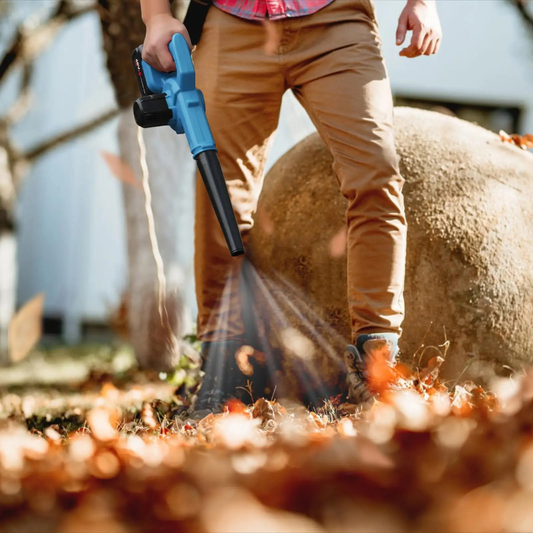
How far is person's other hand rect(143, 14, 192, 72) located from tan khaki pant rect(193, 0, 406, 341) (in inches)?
6.2

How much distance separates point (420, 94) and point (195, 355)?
4.89 meters

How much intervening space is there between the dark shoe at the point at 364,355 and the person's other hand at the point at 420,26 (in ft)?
2.98

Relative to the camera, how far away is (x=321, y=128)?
75.4 inches

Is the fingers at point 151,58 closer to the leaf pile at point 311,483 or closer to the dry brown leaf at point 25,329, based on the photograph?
the leaf pile at point 311,483

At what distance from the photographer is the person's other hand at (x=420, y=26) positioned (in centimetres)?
193

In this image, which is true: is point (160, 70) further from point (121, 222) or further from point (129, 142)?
point (121, 222)

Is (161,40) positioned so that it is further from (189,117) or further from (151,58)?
(189,117)

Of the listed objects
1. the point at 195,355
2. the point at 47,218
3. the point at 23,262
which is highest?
the point at 195,355

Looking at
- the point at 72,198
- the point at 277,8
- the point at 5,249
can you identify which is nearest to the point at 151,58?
the point at 277,8

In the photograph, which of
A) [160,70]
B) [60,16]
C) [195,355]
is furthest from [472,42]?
[160,70]

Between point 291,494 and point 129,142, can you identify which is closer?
point 291,494

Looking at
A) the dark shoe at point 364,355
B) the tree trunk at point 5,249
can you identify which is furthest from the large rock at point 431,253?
the tree trunk at point 5,249

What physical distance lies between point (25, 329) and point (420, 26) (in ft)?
18.8

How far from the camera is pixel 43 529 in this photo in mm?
764
